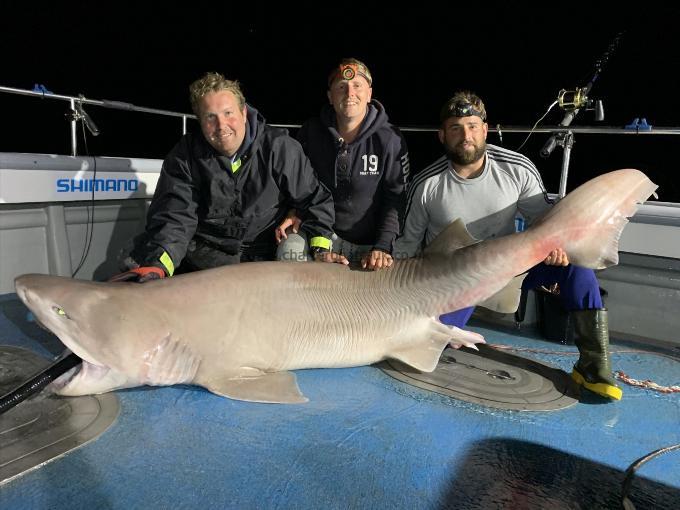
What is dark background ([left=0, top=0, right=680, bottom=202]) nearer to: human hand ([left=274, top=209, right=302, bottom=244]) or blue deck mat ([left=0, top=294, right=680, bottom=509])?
human hand ([left=274, top=209, right=302, bottom=244])

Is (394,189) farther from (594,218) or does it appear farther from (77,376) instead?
(77,376)

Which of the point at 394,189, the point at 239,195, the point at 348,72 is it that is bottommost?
the point at 239,195

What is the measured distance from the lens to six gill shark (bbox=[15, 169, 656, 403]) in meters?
2.39

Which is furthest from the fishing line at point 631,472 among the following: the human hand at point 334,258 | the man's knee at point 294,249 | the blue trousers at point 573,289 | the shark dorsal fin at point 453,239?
the man's knee at point 294,249

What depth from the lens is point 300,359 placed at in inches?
114

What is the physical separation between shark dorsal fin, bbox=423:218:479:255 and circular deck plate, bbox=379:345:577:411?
0.75 metres

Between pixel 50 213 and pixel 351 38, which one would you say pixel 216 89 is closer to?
pixel 50 213

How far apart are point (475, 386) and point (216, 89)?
273cm

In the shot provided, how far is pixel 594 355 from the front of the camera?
2.89 meters

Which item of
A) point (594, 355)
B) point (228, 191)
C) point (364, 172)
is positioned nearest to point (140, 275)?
point (228, 191)

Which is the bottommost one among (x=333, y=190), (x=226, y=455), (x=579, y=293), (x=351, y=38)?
(x=226, y=455)

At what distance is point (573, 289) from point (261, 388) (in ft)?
6.64

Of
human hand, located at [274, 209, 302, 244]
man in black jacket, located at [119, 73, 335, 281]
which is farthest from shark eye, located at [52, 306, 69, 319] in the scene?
human hand, located at [274, 209, 302, 244]

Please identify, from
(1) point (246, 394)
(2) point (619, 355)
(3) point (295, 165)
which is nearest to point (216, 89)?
(3) point (295, 165)
